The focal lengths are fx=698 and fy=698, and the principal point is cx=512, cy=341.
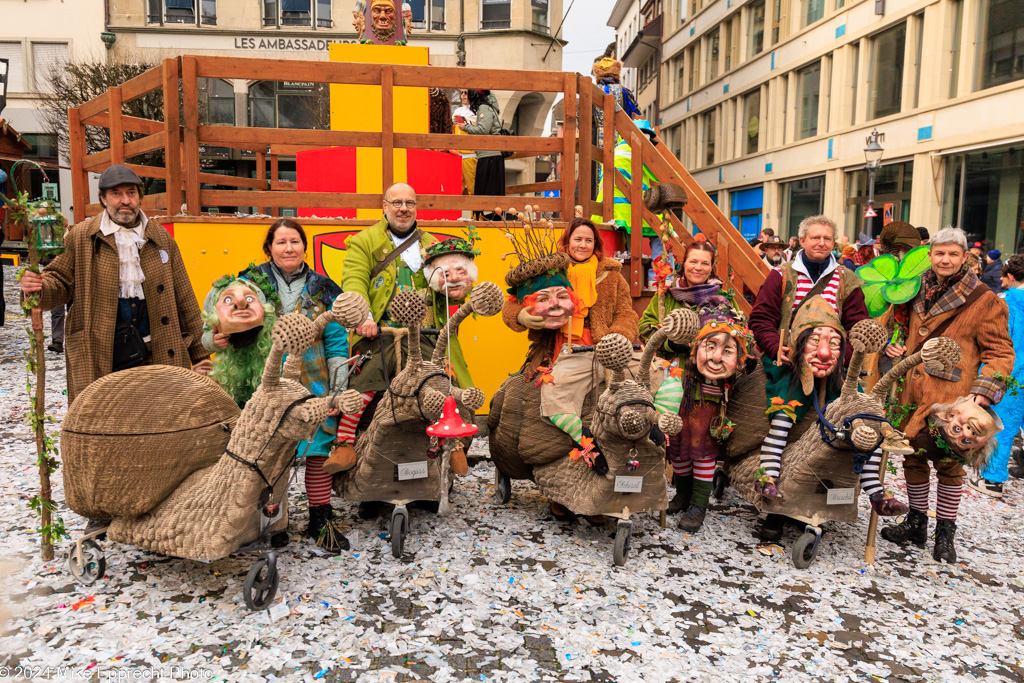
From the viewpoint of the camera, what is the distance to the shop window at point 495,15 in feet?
73.8

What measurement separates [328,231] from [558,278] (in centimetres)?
258

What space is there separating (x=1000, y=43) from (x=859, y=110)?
16.0 ft

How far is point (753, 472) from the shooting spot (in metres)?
4.24

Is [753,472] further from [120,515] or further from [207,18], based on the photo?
[207,18]

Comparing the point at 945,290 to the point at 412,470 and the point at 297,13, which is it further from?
the point at 297,13

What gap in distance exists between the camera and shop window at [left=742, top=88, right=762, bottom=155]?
979 inches

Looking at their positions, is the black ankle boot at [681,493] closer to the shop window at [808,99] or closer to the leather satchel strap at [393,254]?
the leather satchel strap at [393,254]

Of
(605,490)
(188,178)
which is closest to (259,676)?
(605,490)

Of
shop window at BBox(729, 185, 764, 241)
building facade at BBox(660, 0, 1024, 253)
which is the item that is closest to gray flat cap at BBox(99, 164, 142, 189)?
building facade at BBox(660, 0, 1024, 253)

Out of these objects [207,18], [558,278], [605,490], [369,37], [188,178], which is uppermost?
[207,18]

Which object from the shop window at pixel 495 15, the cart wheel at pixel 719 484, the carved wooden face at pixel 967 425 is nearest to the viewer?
the carved wooden face at pixel 967 425

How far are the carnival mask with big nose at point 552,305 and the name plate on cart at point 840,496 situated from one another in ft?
5.97

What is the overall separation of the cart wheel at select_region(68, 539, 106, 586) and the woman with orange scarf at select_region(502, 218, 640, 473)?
8.12ft

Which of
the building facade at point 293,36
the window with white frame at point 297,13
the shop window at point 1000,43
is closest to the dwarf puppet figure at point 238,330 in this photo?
the shop window at point 1000,43
